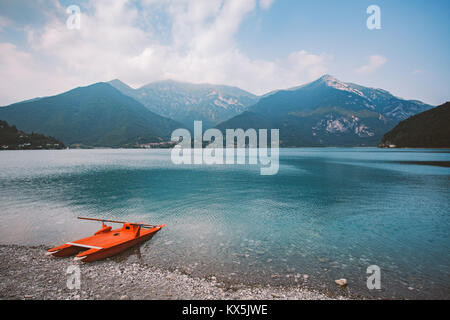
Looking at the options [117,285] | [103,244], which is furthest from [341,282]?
[103,244]

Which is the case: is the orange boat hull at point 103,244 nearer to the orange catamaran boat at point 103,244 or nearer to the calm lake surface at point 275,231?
the orange catamaran boat at point 103,244

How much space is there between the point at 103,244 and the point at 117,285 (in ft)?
16.2

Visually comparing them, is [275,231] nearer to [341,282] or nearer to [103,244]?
[341,282]

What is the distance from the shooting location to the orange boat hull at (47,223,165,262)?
14.6m

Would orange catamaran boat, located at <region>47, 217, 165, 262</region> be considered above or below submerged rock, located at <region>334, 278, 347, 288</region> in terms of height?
above

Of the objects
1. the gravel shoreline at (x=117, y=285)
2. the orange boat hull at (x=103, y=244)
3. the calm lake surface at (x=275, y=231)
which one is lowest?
the calm lake surface at (x=275, y=231)

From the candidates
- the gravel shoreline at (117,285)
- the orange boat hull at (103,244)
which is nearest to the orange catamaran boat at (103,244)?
the orange boat hull at (103,244)

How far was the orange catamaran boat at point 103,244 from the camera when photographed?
47.8ft

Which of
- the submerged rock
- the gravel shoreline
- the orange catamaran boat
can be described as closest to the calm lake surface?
the submerged rock

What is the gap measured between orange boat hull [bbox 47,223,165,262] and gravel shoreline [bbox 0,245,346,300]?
0.62 m

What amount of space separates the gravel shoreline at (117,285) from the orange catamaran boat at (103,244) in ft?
2.07

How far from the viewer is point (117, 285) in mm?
11711

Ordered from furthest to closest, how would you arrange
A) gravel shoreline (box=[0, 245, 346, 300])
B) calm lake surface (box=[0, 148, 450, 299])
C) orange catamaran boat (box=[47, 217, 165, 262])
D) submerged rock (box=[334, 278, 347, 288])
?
orange catamaran boat (box=[47, 217, 165, 262]) → calm lake surface (box=[0, 148, 450, 299]) → submerged rock (box=[334, 278, 347, 288]) → gravel shoreline (box=[0, 245, 346, 300])

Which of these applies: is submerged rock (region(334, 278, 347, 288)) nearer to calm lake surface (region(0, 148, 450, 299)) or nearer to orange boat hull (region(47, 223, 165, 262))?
calm lake surface (region(0, 148, 450, 299))
